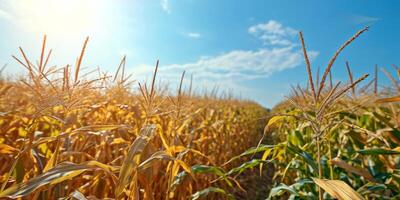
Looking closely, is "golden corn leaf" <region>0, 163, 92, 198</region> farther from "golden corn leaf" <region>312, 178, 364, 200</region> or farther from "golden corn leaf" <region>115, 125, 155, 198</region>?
"golden corn leaf" <region>312, 178, 364, 200</region>

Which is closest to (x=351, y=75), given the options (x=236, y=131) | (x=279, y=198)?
(x=279, y=198)

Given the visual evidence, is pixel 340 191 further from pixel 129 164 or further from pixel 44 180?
pixel 44 180

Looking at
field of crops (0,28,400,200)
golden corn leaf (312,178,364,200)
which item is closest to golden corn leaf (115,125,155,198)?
field of crops (0,28,400,200)

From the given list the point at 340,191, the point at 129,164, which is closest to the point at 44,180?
the point at 129,164

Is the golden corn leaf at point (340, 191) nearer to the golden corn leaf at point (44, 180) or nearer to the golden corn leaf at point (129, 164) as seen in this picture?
the golden corn leaf at point (129, 164)

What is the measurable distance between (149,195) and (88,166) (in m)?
0.42

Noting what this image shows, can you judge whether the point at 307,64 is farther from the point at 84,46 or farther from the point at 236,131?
the point at 236,131

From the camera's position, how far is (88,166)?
975 mm

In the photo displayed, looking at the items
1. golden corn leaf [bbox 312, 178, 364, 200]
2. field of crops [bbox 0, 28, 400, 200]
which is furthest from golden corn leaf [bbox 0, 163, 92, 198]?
golden corn leaf [bbox 312, 178, 364, 200]

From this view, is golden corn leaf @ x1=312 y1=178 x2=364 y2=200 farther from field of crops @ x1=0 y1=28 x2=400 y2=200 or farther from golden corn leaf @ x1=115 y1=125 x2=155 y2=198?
golden corn leaf @ x1=115 y1=125 x2=155 y2=198

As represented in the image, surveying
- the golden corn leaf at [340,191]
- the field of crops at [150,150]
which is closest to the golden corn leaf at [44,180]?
the field of crops at [150,150]

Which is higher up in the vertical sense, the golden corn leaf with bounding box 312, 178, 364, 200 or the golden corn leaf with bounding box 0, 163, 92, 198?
the golden corn leaf with bounding box 312, 178, 364, 200

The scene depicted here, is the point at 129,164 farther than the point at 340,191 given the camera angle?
Yes

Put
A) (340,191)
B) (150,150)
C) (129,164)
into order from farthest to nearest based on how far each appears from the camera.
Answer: (150,150), (129,164), (340,191)
